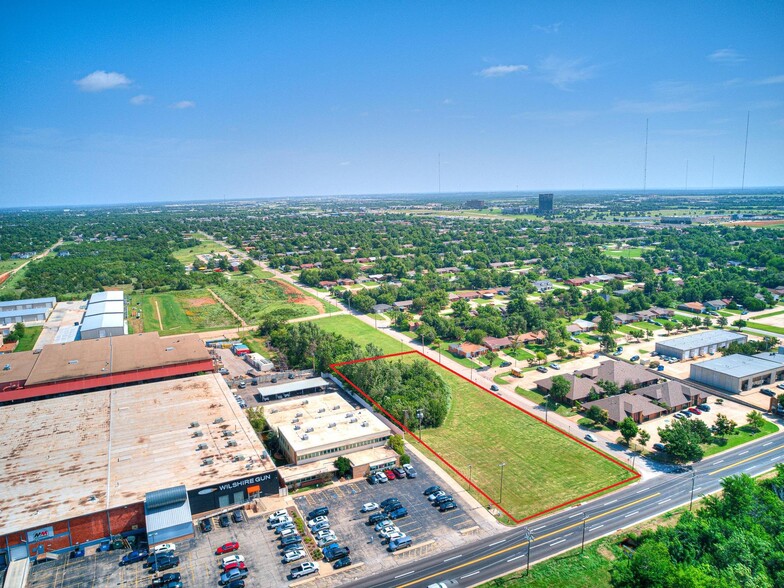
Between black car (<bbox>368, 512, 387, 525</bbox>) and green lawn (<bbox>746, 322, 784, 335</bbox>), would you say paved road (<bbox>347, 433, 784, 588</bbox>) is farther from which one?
green lawn (<bbox>746, 322, 784, 335</bbox>)

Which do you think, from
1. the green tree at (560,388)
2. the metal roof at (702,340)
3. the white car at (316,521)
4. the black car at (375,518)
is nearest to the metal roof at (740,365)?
the metal roof at (702,340)

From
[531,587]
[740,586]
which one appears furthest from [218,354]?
[740,586]

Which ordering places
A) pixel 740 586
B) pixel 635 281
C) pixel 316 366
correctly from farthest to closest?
pixel 635 281 → pixel 316 366 → pixel 740 586

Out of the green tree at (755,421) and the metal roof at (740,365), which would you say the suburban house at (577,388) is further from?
the metal roof at (740,365)

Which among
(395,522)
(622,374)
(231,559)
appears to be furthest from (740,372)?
(231,559)

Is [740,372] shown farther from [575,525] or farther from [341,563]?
[341,563]

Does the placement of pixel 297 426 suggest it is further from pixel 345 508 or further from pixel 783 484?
pixel 783 484
